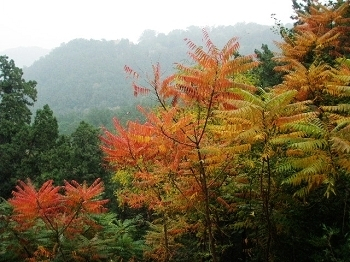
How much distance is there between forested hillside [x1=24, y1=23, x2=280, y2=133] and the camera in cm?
10644

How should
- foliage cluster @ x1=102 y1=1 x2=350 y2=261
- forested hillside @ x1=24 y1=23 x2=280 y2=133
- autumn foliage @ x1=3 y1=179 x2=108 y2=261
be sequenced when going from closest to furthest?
foliage cluster @ x1=102 y1=1 x2=350 y2=261
autumn foliage @ x1=3 y1=179 x2=108 y2=261
forested hillside @ x1=24 y1=23 x2=280 y2=133

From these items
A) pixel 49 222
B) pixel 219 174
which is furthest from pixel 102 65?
pixel 219 174

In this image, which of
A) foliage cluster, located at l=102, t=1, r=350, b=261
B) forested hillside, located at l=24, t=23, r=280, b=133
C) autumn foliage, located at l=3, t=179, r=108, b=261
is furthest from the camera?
forested hillside, located at l=24, t=23, r=280, b=133

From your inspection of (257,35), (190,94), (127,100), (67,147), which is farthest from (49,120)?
(257,35)

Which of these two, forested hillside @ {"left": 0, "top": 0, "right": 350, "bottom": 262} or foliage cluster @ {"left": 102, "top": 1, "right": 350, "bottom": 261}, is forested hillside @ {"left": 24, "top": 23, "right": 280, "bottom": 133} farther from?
foliage cluster @ {"left": 102, "top": 1, "right": 350, "bottom": 261}

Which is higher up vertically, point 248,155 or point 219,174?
point 248,155

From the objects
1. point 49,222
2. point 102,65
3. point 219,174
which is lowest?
point 49,222

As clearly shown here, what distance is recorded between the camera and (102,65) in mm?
130375

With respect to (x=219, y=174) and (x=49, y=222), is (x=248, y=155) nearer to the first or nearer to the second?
(x=219, y=174)

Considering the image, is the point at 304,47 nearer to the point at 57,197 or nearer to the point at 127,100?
the point at 57,197

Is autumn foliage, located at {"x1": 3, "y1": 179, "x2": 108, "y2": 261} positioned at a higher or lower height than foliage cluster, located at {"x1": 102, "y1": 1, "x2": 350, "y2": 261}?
lower

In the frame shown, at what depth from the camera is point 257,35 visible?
12288 centimetres

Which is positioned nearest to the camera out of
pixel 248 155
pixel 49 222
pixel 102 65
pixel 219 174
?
pixel 248 155

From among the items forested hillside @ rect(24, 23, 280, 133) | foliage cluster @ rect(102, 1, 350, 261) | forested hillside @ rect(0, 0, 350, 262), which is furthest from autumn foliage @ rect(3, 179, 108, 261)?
forested hillside @ rect(24, 23, 280, 133)
